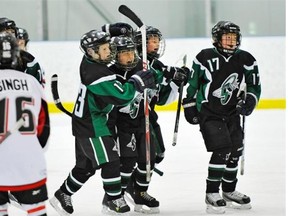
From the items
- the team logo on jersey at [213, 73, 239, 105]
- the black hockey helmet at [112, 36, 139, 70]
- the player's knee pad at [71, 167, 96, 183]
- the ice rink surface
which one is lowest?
the ice rink surface

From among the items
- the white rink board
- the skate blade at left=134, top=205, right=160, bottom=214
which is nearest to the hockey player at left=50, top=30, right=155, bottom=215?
the skate blade at left=134, top=205, right=160, bottom=214

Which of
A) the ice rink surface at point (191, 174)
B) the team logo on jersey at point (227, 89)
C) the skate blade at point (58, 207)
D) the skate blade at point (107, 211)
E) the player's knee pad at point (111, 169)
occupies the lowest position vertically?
the ice rink surface at point (191, 174)

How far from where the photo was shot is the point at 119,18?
1049cm

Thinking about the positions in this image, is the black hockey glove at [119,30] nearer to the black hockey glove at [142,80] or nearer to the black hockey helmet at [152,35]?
the black hockey helmet at [152,35]

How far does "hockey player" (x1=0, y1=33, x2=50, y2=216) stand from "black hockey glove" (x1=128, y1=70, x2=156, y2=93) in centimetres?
96

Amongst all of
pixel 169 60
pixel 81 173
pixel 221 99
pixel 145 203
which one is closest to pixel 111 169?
pixel 81 173

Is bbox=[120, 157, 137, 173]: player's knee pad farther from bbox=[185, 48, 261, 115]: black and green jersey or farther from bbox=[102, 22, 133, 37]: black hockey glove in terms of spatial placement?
bbox=[102, 22, 133, 37]: black hockey glove

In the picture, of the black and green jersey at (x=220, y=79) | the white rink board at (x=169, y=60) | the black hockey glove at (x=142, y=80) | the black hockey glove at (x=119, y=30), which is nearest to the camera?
the black hockey glove at (x=142, y=80)

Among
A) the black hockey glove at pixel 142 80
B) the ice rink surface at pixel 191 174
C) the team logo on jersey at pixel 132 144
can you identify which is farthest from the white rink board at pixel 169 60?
the black hockey glove at pixel 142 80

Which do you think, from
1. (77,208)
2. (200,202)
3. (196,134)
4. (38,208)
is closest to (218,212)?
(200,202)

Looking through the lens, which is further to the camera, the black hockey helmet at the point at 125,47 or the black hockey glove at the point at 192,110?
the black hockey glove at the point at 192,110

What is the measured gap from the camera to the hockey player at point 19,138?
137 inches

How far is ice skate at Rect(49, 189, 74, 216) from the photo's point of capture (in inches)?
187

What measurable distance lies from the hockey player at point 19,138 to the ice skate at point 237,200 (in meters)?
1.73
